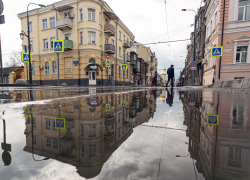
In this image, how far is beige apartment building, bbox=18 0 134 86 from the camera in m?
19.2

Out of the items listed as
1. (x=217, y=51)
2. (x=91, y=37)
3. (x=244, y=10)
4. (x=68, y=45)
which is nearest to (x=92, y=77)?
(x=68, y=45)

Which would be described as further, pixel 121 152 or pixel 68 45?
pixel 68 45

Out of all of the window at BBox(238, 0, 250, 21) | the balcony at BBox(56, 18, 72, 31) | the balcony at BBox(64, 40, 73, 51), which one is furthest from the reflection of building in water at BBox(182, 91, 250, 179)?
the balcony at BBox(56, 18, 72, 31)

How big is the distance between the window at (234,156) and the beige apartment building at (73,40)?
1915 cm

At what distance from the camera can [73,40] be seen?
65.2 feet

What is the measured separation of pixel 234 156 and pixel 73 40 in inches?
880

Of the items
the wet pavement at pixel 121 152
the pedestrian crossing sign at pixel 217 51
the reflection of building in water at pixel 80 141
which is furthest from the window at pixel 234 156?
the pedestrian crossing sign at pixel 217 51

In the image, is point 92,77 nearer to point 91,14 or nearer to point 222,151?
point 91,14

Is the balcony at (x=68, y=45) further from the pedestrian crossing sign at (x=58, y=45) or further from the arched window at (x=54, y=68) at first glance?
the pedestrian crossing sign at (x=58, y=45)

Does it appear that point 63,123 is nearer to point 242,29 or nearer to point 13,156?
point 13,156

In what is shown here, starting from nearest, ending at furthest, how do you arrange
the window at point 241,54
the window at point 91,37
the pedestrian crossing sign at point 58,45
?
1. the window at point 241,54
2. the pedestrian crossing sign at point 58,45
3. the window at point 91,37

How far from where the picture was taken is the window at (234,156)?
2.17ft

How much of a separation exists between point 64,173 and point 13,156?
35 cm

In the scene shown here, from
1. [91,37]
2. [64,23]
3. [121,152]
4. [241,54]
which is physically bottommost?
[121,152]
